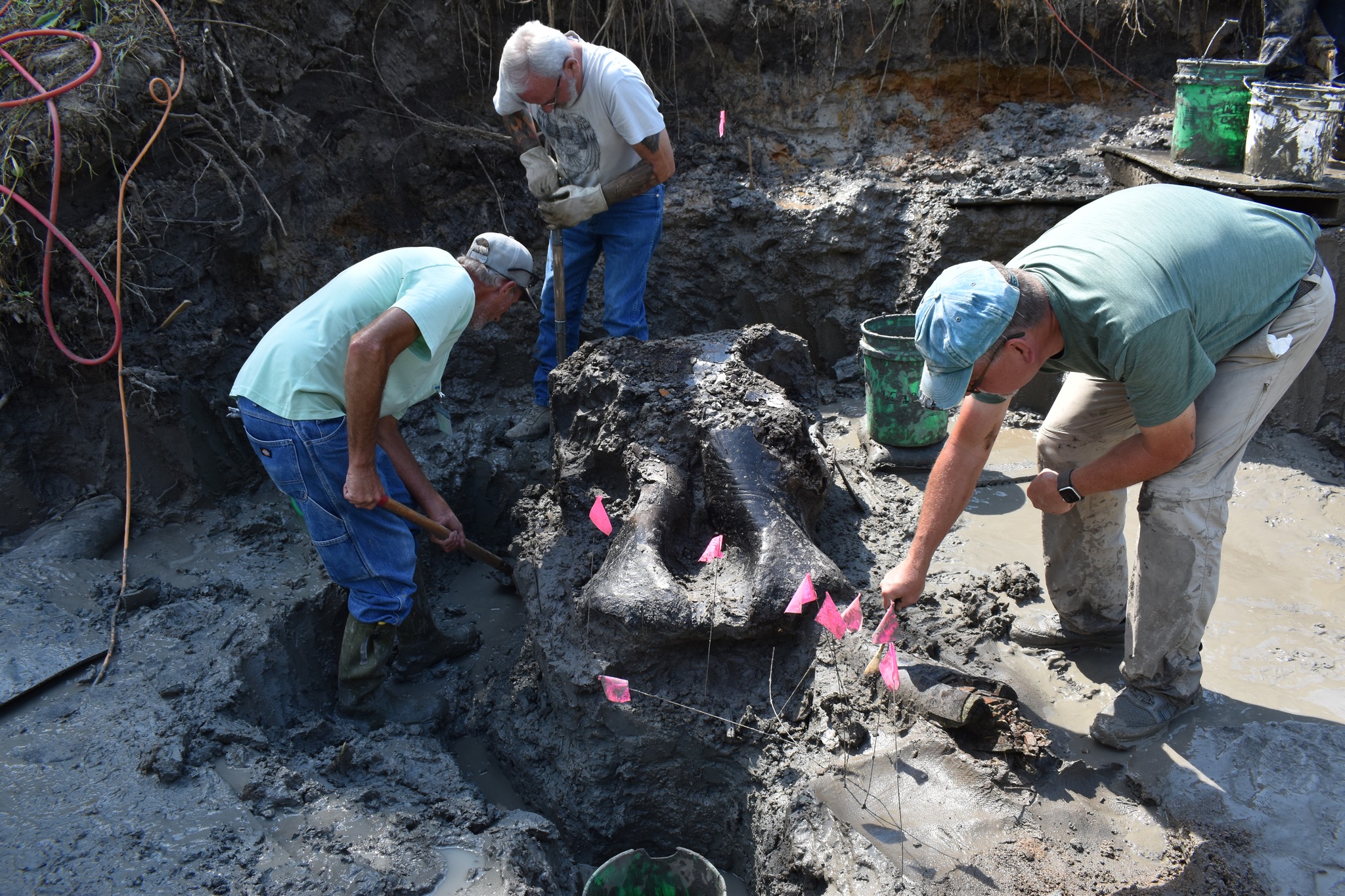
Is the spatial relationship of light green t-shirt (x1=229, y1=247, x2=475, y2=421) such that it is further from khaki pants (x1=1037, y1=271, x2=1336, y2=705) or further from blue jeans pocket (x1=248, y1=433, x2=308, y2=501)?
khaki pants (x1=1037, y1=271, x2=1336, y2=705)

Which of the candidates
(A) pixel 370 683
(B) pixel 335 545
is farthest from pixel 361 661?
(B) pixel 335 545

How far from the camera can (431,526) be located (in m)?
3.39

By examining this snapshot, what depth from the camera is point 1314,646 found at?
3.25 metres

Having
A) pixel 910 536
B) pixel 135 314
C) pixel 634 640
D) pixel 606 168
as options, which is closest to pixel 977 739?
pixel 634 640

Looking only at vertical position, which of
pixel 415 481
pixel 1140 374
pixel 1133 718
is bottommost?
pixel 1133 718

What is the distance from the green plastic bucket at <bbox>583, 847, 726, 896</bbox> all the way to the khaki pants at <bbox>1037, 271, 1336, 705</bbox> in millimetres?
1570

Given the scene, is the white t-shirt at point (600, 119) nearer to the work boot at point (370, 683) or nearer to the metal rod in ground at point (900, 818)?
the work boot at point (370, 683)

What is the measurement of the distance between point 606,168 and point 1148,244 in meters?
2.57

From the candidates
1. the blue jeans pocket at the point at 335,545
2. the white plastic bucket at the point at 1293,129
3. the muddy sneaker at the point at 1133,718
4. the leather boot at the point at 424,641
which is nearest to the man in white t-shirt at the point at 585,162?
the leather boot at the point at 424,641

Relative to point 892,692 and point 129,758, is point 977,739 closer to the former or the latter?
point 892,692

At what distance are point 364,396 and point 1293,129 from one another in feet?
14.8

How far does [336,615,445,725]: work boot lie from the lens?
3.36m

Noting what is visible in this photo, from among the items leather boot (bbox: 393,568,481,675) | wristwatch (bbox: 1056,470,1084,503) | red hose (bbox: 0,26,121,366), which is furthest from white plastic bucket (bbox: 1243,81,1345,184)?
red hose (bbox: 0,26,121,366)

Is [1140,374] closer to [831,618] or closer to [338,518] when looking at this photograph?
[831,618]
